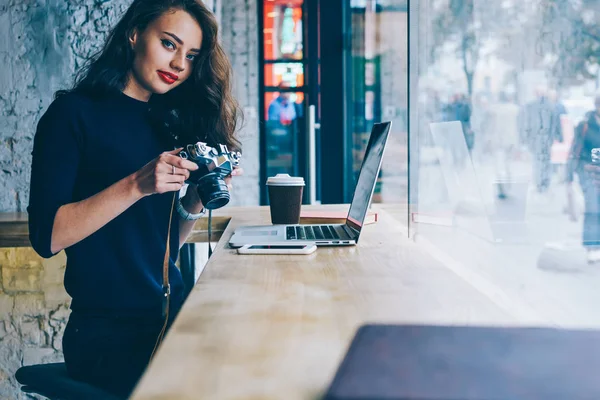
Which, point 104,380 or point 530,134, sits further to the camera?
point 530,134

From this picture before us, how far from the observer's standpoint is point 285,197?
167cm

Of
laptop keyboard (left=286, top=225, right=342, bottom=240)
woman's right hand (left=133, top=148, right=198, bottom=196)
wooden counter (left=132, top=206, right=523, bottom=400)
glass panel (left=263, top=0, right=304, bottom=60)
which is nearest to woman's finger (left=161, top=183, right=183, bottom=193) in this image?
woman's right hand (left=133, top=148, right=198, bottom=196)

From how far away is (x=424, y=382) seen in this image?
20.0 inches

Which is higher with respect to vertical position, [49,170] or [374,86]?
[374,86]

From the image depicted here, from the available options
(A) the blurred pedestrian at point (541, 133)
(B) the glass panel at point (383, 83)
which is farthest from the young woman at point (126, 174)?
(B) the glass panel at point (383, 83)

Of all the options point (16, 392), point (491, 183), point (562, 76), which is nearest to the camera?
point (562, 76)

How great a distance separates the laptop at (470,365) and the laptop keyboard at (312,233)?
74 centimetres

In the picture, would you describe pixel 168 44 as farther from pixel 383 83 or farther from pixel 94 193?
pixel 383 83

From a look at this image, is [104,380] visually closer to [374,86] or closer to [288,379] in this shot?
[288,379]

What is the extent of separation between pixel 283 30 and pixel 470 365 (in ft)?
15.5

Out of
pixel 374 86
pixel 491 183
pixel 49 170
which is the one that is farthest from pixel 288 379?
pixel 374 86

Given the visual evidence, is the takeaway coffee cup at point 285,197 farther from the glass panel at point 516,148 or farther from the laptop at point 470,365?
the laptop at point 470,365

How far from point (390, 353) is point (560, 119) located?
0.73 metres

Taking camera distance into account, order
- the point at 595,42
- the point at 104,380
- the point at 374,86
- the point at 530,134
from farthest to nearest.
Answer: the point at 374,86 < the point at 530,134 < the point at 104,380 < the point at 595,42
